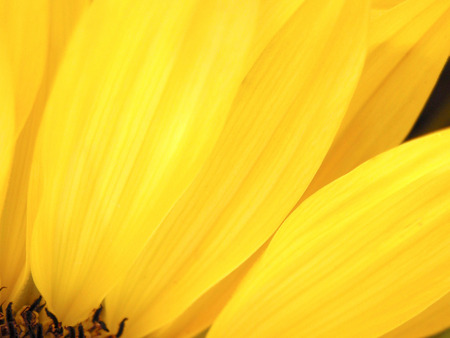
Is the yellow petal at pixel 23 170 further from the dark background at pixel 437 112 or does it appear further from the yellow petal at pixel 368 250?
the dark background at pixel 437 112

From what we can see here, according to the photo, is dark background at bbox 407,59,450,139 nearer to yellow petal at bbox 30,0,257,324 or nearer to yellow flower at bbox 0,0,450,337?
yellow flower at bbox 0,0,450,337

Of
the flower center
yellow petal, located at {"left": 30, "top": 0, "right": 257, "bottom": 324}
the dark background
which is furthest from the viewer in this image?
the dark background

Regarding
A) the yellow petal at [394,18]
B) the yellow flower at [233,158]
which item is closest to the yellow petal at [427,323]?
the yellow flower at [233,158]

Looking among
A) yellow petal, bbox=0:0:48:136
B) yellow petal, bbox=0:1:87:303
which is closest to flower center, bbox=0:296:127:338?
yellow petal, bbox=0:1:87:303

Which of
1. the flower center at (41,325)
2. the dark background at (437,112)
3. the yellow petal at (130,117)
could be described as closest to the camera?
the yellow petal at (130,117)

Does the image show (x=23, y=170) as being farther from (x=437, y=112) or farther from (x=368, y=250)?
(x=437, y=112)

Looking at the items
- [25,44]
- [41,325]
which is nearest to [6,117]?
[25,44]

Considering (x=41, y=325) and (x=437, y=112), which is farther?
(x=437, y=112)

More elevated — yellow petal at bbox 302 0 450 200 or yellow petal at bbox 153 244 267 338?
yellow petal at bbox 302 0 450 200
